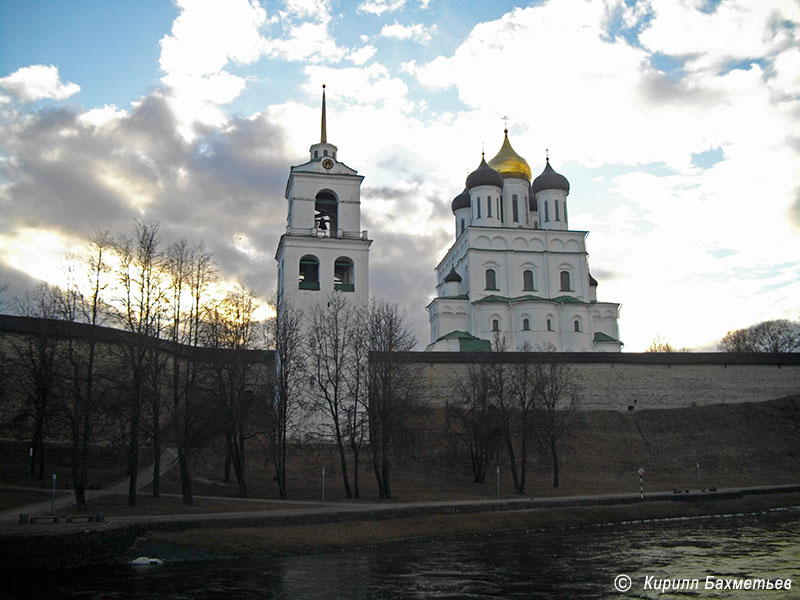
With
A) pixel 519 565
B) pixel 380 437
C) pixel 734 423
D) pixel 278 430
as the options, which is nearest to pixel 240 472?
pixel 278 430

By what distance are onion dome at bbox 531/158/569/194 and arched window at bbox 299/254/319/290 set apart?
30.5 metres

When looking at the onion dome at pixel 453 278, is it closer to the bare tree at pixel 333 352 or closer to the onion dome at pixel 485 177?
the onion dome at pixel 485 177

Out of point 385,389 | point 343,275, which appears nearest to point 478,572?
point 385,389

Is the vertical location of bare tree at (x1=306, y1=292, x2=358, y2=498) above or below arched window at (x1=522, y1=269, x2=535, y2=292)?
below

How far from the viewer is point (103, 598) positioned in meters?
16.1

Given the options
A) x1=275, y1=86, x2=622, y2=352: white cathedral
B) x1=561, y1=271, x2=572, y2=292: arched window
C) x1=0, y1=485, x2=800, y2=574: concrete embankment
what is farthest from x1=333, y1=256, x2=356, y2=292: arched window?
x1=561, y1=271, x2=572, y2=292: arched window

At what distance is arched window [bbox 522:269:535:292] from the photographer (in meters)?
63.8

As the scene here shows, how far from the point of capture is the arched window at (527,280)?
63.8 m

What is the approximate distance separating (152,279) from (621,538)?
63.0 ft

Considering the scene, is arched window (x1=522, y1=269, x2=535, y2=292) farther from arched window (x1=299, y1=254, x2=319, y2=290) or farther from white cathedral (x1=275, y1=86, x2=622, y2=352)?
arched window (x1=299, y1=254, x2=319, y2=290)

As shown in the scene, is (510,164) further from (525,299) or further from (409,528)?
(409,528)

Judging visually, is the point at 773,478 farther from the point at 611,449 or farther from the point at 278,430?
the point at 278,430

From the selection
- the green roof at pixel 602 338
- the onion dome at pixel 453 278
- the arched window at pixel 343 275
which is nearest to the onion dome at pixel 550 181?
the onion dome at pixel 453 278

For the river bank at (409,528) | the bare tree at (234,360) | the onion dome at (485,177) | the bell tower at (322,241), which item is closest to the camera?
the river bank at (409,528)
